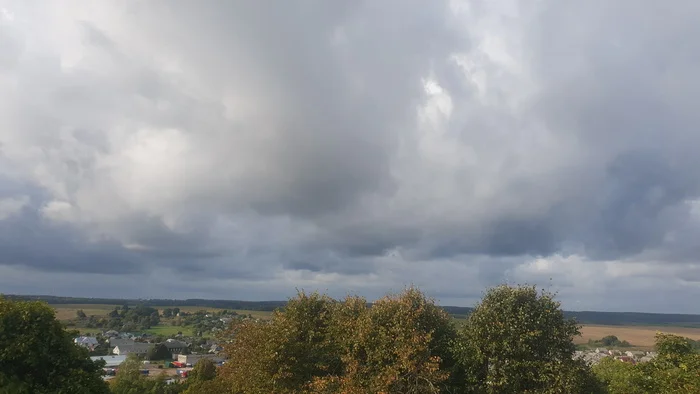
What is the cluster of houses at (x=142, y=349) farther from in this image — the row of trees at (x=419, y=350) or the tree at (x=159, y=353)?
the row of trees at (x=419, y=350)

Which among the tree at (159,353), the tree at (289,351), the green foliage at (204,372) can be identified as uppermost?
the tree at (289,351)

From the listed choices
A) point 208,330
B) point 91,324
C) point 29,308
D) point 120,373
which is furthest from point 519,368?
point 91,324

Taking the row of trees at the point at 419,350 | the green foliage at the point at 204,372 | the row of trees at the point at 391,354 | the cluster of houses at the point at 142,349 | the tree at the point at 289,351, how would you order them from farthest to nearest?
the cluster of houses at the point at 142,349 → the green foliage at the point at 204,372 → the tree at the point at 289,351 → the row of trees at the point at 419,350 → the row of trees at the point at 391,354

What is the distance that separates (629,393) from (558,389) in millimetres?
10775

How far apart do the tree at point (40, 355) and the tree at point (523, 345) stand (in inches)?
855

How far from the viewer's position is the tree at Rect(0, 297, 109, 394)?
25.7 metres

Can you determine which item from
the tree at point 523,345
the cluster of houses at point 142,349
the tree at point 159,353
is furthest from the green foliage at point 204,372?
the tree at point 159,353

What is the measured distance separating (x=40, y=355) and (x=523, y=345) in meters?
26.2

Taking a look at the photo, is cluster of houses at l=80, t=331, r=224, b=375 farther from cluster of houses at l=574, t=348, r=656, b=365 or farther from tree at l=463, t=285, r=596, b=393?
tree at l=463, t=285, r=596, b=393

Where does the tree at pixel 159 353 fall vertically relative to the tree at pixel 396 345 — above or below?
below

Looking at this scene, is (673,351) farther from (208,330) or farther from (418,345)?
(208,330)

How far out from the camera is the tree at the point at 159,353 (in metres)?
134

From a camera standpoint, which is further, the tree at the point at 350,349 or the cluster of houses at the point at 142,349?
the cluster of houses at the point at 142,349

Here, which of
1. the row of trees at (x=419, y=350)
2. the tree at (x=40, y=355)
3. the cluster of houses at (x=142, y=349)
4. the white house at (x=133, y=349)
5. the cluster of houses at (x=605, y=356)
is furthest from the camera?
the white house at (x=133, y=349)
